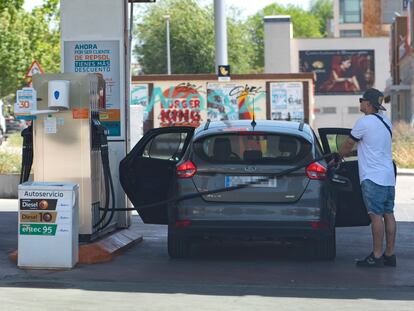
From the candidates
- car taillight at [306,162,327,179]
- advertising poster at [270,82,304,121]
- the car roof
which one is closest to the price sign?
the car roof

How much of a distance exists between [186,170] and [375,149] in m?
1.98

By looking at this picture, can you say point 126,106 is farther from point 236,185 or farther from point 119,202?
point 236,185

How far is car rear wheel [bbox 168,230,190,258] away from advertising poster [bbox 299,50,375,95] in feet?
252

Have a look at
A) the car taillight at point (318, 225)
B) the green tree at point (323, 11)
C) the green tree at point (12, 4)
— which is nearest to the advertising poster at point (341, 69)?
the green tree at point (12, 4)

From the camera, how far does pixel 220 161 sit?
11.1 meters

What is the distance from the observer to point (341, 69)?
88062 mm

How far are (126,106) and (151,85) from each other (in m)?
26.4

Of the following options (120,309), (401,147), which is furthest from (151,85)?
(120,309)

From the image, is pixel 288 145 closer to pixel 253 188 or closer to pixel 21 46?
pixel 253 188

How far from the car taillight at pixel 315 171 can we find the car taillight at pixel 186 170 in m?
1.19

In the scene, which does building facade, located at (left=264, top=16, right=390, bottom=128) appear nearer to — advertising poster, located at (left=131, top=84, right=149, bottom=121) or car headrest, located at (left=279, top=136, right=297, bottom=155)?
advertising poster, located at (left=131, top=84, right=149, bottom=121)

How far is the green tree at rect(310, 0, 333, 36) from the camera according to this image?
155300 mm

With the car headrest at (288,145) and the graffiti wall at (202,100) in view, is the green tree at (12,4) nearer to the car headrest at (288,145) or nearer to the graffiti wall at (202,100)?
the graffiti wall at (202,100)

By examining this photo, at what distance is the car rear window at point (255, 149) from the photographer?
11.1 m
